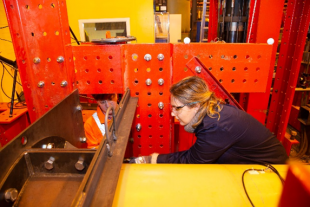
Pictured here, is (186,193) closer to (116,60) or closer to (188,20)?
(116,60)

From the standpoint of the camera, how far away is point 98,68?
1.19 metres

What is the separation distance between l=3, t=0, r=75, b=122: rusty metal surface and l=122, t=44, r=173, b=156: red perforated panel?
36cm

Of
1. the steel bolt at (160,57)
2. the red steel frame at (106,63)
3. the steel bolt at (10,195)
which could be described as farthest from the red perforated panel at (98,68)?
the steel bolt at (10,195)

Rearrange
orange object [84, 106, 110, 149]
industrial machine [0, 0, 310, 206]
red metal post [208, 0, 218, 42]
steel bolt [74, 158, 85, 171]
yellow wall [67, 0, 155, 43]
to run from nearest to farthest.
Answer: steel bolt [74, 158, 85, 171], industrial machine [0, 0, 310, 206], orange object [84, 106, 110, 149], red metal post [208, 0, 218, 42], yellow wall [67, 0, 155, 43]

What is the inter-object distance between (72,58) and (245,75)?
104 cm

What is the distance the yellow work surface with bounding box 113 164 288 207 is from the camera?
0.79m

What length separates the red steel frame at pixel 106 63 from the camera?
3.61ft

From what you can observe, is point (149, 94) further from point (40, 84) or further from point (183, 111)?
point (40, 84)

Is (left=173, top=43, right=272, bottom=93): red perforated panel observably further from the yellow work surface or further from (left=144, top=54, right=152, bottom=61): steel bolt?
the yellow work surface

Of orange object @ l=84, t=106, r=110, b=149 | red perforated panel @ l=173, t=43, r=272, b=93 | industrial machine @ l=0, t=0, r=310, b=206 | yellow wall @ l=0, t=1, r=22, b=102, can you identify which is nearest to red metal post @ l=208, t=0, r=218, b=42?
industrial machine @ l=0, t=0, r=310, b=206

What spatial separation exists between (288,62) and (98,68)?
171cm

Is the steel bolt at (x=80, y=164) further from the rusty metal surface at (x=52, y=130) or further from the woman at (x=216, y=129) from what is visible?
the woman at (x=216, y=129)

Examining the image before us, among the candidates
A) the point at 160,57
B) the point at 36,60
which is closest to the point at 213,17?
the point at 160,57

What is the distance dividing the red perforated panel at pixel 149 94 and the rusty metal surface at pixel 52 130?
36 centimetres
